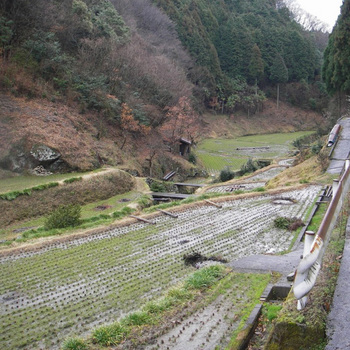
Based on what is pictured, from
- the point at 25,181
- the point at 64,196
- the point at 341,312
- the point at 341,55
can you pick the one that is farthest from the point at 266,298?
the point at 341,55

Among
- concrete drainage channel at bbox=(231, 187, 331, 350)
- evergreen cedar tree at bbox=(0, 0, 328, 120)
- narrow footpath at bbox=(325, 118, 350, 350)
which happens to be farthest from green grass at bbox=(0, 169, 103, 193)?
narrow footpath at bbox=(325, 118, 350, 350)

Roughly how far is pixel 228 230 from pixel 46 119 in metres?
16.9

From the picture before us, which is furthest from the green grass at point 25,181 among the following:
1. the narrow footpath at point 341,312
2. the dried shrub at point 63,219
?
the narrow footpath at point 341,312

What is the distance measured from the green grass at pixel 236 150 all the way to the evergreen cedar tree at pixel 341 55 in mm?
8650

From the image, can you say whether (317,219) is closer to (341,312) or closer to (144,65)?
(341,312)

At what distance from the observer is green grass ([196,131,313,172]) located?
1506 inches

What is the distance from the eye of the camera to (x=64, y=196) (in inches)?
771

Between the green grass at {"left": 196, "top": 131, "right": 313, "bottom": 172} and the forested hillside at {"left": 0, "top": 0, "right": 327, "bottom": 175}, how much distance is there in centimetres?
294

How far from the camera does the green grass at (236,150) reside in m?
38.2

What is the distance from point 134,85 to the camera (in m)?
36.6

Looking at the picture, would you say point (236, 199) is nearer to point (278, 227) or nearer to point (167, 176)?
point (278, 227)

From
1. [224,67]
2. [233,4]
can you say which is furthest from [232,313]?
[233,4]

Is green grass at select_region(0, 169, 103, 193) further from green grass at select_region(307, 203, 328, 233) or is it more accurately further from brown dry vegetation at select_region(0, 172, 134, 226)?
green grass at select_region(307, 203, 328, 233)

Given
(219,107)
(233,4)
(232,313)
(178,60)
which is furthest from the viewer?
(233,4)
